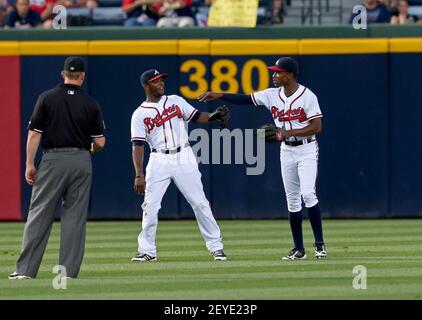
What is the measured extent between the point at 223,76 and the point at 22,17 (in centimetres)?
327

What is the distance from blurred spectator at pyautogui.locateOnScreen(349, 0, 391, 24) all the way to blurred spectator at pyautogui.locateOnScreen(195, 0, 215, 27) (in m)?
2.08

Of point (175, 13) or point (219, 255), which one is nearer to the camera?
point (219, 255)

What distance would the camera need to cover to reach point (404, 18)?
673 inches

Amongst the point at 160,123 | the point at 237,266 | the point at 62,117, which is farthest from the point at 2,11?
the point at 62,117

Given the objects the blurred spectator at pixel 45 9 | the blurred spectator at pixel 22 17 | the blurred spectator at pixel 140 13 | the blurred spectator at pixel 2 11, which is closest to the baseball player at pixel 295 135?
the blurred spectator at pixel 140 13

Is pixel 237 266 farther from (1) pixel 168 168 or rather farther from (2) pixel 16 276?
(2) pixel 16 276

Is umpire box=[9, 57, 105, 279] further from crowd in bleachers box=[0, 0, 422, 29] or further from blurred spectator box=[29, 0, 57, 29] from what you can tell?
blurred spectator box=[29, 0, 57, 29]

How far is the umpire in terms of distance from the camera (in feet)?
31.4

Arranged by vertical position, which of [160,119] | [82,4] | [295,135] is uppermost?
[82,4]

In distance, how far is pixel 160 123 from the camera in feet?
37.5

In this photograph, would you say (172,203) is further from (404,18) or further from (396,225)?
(404,18)

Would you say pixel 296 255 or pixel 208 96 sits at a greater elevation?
pixel 208 96
